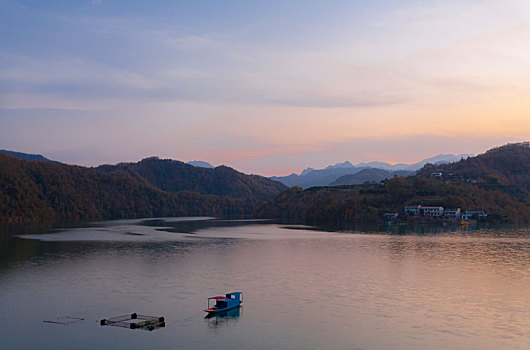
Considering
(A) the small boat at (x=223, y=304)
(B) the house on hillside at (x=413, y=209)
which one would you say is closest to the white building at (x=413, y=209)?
(B) the house on hillside at (x=413, y=209)

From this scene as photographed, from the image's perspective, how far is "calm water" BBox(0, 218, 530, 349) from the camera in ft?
77.9

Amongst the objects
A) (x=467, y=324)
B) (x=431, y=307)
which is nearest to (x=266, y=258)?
(x=431, y=307)

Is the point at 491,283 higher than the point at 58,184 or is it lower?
lower

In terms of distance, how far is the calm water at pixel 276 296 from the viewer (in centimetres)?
2373

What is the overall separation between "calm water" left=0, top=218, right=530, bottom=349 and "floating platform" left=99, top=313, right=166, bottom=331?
47 cm

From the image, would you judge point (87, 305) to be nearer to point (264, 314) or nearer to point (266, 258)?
point (264, 314)

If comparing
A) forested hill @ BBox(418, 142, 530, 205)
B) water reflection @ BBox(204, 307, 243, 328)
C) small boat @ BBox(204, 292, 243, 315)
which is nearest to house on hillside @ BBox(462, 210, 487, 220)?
forested hill @ BBox(418, 142, 530, 205)

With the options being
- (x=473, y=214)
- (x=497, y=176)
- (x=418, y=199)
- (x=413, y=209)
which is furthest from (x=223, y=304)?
(x=497, y=176)

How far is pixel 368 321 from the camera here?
26734mm

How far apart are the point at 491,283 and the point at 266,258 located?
2331 cm

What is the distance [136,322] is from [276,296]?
10481 millimetres

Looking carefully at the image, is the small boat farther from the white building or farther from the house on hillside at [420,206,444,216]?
the house on hillside at [420,206,444,216]

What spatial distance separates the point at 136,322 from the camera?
25.9 metres

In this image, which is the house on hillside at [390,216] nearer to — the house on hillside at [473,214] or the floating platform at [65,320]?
the house on hillside at [473,214]
